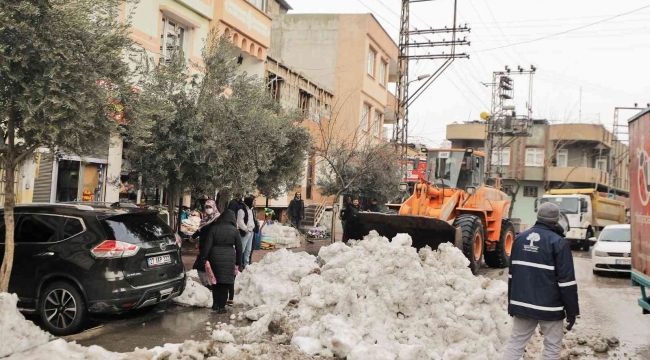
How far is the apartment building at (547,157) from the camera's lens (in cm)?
4609

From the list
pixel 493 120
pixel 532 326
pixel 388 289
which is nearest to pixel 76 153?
pixel 388 289

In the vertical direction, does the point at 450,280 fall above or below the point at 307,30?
below

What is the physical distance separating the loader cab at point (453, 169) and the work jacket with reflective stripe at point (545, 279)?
9716 mm

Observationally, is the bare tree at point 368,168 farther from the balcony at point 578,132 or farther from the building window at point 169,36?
the balcony at point 578,132

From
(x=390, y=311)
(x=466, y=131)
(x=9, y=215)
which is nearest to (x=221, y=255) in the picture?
(x=390, y=311)

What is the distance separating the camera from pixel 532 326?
5.62 meters

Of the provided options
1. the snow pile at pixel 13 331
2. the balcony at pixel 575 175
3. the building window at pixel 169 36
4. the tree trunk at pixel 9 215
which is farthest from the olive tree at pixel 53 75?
the balcony at pixel 575 175

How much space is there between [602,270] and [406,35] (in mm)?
15028

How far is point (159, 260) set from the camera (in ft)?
26.3

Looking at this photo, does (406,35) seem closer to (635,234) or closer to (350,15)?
(350,15)

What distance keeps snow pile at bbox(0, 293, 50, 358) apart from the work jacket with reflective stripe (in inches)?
196

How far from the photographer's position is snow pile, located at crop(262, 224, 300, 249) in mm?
18188

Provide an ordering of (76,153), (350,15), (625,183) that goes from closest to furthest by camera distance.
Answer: (76,153) → (350,15) → (625,183)

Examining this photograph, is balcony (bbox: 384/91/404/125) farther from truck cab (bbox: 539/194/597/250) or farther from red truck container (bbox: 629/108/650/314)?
red truck container (bbox: 629/108/650/314)
